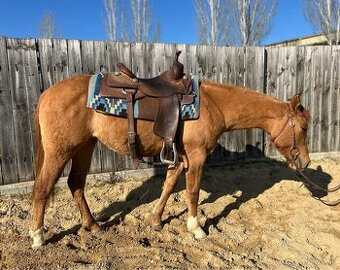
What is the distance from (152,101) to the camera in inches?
129

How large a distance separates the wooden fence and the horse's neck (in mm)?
1791

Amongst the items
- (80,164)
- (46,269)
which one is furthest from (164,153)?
(46,269)

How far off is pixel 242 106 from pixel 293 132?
62cm

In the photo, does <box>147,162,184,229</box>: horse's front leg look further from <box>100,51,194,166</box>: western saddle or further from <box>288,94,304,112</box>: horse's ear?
<box>288,94,304,112</box>: horse's ear

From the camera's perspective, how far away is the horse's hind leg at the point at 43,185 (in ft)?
10.3

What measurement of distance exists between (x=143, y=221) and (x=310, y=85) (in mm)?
3972

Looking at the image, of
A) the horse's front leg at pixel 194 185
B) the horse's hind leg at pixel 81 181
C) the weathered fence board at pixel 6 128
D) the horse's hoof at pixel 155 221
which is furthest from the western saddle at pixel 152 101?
the weathered fence board at pixel 6 128

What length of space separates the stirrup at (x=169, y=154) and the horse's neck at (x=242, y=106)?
Answer: 2.32 feet

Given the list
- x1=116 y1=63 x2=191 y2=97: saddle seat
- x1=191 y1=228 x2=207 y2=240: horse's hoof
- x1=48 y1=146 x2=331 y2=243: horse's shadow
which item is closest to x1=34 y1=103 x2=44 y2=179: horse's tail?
x1=48 y1=146 x2=331 y2=243: horse's shadow

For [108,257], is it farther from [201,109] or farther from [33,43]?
[33,43]

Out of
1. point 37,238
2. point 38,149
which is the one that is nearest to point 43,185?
point 38,149

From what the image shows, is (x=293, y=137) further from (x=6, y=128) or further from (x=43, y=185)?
(x=6, y=128)

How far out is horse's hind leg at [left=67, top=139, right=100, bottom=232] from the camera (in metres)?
3.61

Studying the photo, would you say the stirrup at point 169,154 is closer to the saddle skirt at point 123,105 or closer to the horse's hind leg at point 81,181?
the saddle skirt at point 123,105
